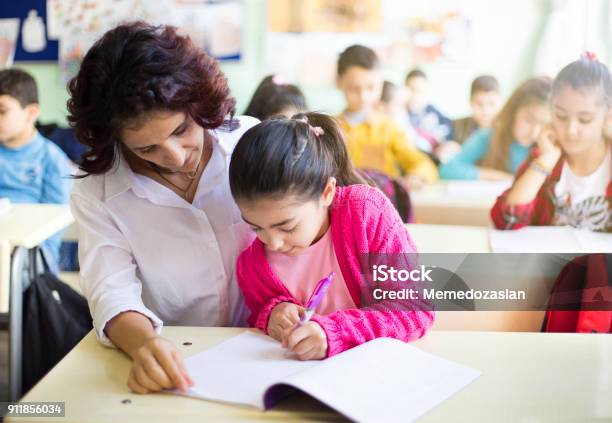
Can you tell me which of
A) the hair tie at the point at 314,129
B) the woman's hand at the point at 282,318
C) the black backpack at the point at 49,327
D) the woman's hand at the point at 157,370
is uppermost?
the hair tie at the point at 314,129

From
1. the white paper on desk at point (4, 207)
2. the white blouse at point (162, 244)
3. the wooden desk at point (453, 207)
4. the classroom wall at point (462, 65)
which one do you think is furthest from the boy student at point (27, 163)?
the white blouse at point (162, 244)

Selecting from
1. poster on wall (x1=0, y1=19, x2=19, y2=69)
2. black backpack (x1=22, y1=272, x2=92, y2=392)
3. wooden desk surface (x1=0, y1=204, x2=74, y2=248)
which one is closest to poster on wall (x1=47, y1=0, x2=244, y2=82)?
poster on wall (x1=0, y1=19, x2=19, y2=69)

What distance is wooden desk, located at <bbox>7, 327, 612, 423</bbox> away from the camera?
84cm

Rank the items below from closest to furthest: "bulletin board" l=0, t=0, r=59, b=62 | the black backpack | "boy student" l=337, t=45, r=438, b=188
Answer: the black backpack
"boy student" l=337, t=45, r=438, b=188
"bulletin board" l=0, t=0, r=59, b=62

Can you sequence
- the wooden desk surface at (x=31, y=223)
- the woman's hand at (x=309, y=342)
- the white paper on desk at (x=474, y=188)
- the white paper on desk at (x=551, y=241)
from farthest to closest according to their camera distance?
the white paper on desk at (x=474, y=188)
the wooden desk surface at (x=31, y=223)
the white paper on desk at (x=551, y=241)
the woman's hand at (x=309, y=342)

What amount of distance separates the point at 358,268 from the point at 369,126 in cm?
204

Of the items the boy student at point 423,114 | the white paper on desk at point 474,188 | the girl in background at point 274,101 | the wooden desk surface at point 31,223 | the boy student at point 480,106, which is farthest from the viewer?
the boy student at point 423,114

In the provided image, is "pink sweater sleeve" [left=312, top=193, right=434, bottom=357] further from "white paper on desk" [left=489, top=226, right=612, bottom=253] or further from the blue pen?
"white paper on desk" [left=489, top=226, right=612, bottom=253]

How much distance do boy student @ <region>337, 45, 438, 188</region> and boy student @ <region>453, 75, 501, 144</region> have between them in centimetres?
55

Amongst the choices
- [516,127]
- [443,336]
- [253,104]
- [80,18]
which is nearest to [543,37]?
[516,127]

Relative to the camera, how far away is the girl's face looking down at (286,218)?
103cm

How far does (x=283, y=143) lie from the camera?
1020 mm

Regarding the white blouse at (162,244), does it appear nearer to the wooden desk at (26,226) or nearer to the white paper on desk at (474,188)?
the wooden desk at (26,226)

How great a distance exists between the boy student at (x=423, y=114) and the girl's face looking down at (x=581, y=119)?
223 cm
